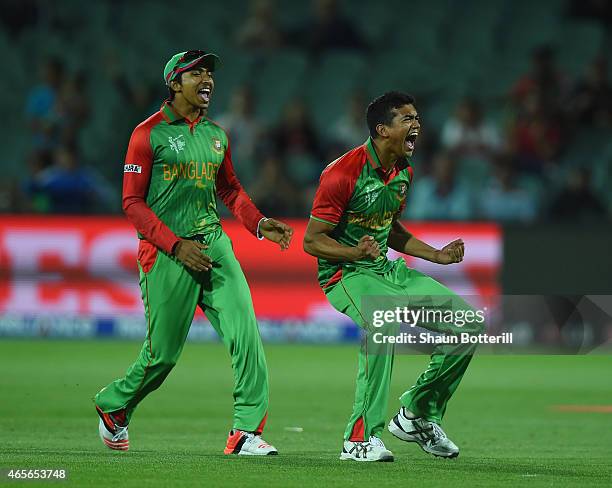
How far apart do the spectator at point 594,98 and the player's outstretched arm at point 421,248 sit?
10495 mm

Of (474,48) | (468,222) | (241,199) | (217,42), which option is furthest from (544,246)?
(241,199)

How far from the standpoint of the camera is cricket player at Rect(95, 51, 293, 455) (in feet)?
26.1

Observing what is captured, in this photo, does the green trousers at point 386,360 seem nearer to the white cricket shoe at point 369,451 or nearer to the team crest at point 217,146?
the white cricket shoe at point 369,451

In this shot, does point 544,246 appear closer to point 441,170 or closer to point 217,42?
point 441,170

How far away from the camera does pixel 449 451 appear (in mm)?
8008

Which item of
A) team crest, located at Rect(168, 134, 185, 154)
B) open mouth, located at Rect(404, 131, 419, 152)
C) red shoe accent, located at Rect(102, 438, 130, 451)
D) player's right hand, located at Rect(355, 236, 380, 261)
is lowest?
red shoe accent, located at Rect(102, 438, 130, 451)

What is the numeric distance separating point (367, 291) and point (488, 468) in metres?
1.25

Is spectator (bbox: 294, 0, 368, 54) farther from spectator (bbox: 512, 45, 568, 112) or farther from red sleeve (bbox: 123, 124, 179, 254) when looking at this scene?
red sleeve (bbox: 123, 124, 179, 254)

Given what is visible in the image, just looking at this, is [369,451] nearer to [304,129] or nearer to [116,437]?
[116,437]

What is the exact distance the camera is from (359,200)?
7.90 meters

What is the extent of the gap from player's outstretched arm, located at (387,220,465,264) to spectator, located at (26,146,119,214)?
871cm

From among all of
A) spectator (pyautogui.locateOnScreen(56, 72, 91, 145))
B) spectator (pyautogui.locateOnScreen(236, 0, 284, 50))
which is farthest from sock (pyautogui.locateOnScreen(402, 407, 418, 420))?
spectator (pyautogui.locateOnScreen(236, 0, 284, 50))

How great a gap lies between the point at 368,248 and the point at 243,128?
10.9 metres

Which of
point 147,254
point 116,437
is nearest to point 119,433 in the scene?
point 116,437
